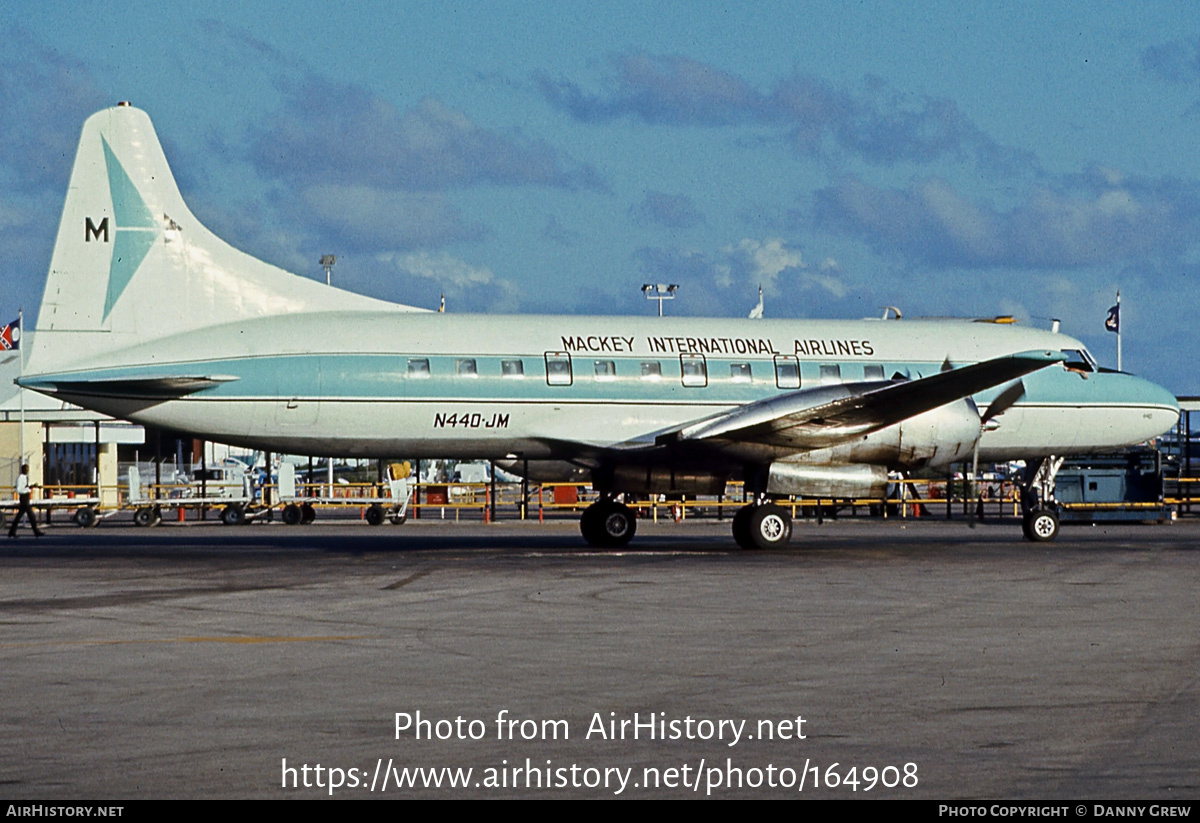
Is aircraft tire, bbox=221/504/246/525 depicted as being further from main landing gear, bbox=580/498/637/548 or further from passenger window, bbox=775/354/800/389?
passenger window, bbox=775/354/800/389

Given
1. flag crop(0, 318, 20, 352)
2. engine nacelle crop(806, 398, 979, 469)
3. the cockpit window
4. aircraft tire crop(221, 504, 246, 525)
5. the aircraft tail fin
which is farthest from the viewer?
flag crop(0, 318, 20, 352)

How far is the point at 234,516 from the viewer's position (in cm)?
4403

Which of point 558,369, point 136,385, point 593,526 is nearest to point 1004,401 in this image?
point 593,526

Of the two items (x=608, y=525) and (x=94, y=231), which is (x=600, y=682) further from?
(x=94, y=231)

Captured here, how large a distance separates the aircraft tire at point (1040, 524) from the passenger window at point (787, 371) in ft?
19.7

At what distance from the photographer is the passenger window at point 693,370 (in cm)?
2636

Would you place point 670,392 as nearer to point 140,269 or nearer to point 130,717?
point 140,269

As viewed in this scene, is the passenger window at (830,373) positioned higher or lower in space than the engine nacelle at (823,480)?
higher

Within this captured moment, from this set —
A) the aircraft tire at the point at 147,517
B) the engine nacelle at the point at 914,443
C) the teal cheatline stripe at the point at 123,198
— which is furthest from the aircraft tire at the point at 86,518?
the engine nacelle at the point at 914,443

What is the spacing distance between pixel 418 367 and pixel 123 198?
6094 mm

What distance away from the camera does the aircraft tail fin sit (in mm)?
24312

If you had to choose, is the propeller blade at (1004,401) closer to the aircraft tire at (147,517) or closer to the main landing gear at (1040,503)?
the main landing gear at (1040,503)

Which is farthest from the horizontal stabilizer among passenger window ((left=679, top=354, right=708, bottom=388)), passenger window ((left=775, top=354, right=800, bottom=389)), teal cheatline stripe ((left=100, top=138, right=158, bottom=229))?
passenger window ((left=775, top=354, right=800, bottom=389))

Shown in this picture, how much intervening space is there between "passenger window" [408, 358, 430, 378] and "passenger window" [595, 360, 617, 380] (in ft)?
10.5
